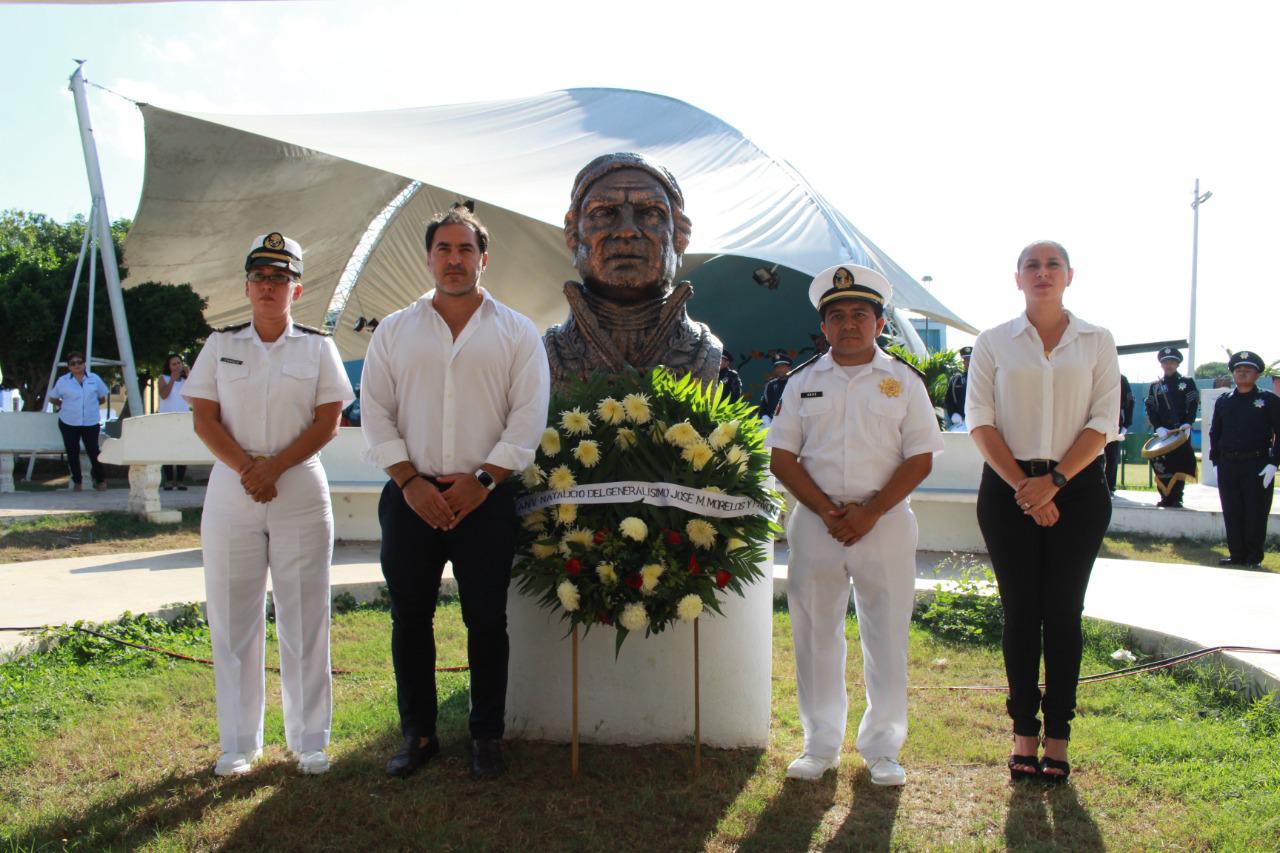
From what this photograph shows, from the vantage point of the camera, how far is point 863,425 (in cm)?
326

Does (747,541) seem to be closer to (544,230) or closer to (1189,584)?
(1189,584)

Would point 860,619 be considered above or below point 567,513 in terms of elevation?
below

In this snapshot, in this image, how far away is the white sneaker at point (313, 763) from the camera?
10.7 ft

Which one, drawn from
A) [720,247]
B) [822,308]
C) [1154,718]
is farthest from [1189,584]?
[720,247]

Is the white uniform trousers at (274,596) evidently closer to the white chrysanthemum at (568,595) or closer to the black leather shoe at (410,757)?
the black leather shoe at (410,757)

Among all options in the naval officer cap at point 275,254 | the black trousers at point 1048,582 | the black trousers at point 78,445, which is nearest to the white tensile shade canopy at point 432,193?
the black trousers at point 78,445

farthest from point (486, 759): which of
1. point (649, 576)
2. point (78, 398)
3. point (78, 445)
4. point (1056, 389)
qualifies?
point (78, 445)

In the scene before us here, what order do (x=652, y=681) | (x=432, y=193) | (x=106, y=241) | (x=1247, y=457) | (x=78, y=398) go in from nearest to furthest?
(x=652, y=681), (x=1247, y=457), (x=78, y=398), (x=106, y=241), (x=432, y=193)

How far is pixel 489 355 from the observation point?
3213 mm

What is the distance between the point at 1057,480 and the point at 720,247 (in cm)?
991

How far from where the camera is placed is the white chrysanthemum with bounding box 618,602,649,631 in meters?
3.16

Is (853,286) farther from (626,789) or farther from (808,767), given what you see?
(626,789)

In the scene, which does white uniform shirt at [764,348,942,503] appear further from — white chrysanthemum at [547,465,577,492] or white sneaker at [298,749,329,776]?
white sneaker at [298,749,329,776]

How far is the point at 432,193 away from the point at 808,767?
19.4 m
